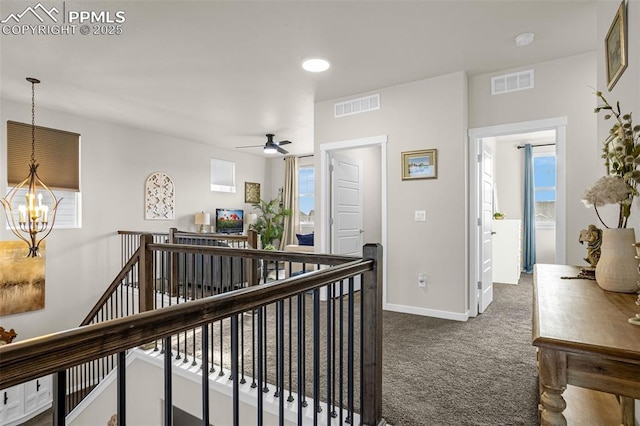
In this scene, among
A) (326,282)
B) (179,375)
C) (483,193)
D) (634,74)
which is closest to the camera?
(326,282)

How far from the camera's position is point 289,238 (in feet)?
27.7

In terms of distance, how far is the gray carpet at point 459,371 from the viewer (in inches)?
74.5

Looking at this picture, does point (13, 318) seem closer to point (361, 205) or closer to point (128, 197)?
point (128, 197)

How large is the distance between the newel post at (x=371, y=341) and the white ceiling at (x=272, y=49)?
6.23ft

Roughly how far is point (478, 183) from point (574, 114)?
103 centimetres

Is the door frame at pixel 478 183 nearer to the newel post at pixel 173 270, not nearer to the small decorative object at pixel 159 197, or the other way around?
the newel post at pixel 173 270

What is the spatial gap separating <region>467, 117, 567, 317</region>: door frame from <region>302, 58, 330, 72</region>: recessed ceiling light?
1.69 metres

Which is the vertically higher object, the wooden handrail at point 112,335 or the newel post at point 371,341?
the wooden handrail at point 112,335

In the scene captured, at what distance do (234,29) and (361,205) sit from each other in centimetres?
316

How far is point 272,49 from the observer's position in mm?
3100

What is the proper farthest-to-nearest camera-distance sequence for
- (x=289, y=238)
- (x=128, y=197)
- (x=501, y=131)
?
(x=289, y=238)
(x=128, y=197)
(x=501, y=131)

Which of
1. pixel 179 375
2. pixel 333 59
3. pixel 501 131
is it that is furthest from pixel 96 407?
pixel 501 131

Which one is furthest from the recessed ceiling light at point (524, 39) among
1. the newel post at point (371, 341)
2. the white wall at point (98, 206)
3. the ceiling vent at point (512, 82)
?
the white wall at point (98, 206)

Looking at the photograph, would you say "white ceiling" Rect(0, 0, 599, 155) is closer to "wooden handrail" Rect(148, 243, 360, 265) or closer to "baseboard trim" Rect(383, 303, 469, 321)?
"wooden handrail" Rect(148, 243, 360, 265)
